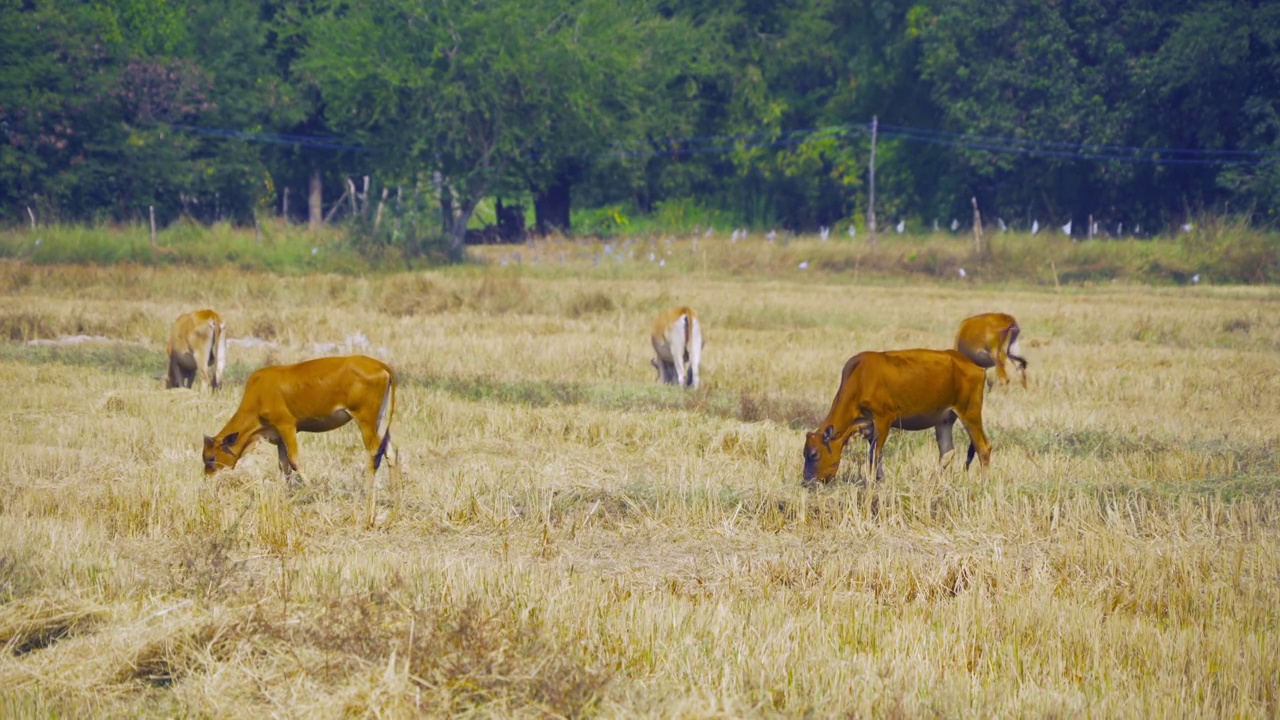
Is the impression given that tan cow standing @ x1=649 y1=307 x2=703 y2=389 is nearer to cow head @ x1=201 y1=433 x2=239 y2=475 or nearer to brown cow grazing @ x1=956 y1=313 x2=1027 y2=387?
brown cow grazing @ x1=956 y1=313 x2=1027 y2=387

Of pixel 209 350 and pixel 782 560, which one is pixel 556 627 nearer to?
pixel 782 560

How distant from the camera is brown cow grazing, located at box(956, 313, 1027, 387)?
→ 16.2 m

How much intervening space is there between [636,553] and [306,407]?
299cm

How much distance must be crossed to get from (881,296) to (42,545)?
2335 cm

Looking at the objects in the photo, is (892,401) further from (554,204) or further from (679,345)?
(554,204)

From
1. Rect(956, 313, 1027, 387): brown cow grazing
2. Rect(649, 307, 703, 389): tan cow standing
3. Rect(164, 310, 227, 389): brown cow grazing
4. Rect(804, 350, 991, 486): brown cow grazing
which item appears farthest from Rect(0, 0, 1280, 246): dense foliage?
Rect(804, 350, 991, 486): brown cow grazing

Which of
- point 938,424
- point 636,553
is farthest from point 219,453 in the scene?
point 938,424

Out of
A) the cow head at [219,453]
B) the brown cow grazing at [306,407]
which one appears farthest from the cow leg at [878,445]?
the cow head at [219,453]

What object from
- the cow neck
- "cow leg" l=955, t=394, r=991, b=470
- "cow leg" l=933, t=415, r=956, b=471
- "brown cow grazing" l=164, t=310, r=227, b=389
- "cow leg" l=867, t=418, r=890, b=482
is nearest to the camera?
the cow neck

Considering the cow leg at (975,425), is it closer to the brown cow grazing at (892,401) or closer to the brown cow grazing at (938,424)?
the brown cow grazing at (892,401)

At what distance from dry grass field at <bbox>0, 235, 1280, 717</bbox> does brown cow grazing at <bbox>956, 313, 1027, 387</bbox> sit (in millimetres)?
355

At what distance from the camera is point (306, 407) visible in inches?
409

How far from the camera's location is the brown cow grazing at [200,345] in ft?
50.3

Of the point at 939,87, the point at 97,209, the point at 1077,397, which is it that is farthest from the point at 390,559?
the point at 939,87
